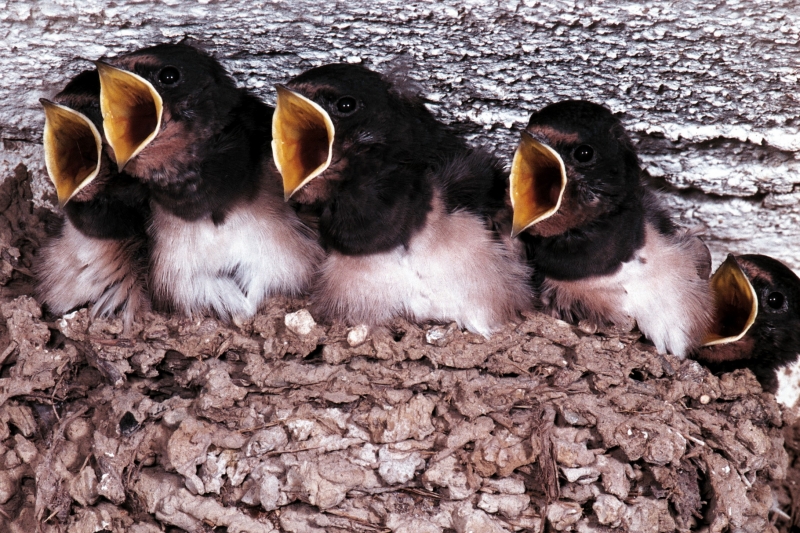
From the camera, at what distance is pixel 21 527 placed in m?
2.22

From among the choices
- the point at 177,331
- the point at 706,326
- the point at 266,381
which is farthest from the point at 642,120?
the point at 177,331

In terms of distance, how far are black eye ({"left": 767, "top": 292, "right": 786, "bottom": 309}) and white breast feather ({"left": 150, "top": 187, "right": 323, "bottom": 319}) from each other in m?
1.35

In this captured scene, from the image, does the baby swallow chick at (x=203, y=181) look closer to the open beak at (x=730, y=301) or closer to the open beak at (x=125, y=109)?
the open beak at (x=125, y=109)

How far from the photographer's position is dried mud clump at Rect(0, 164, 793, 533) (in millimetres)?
2182

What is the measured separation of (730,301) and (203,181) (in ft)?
5.09

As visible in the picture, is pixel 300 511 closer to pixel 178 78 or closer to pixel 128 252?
pixel 128 252

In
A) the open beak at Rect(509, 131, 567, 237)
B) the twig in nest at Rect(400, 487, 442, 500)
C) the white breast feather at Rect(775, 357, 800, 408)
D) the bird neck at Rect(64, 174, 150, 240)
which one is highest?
the open beak at Rect(509, 131, 567, 237)

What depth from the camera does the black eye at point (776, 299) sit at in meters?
2.60

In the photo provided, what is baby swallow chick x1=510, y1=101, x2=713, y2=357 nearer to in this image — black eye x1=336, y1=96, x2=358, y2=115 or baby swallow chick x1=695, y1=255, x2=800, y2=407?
baby swallow chick x1=695, y1=255, x2=800, y2=407

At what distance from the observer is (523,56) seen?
7.16ft

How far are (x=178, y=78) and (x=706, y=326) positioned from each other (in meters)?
1.58

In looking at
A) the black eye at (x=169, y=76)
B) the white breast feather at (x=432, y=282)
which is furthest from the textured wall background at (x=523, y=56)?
the white breast feather at (x=432, y=282)

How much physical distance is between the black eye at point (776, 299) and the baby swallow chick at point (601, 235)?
200 mm

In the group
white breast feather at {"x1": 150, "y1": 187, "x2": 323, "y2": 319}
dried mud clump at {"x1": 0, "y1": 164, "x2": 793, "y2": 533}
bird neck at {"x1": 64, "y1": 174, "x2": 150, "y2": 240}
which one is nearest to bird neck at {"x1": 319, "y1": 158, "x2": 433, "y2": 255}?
white breast feather at {"x1": 150, "y1": 187, "x2": 323, "y2": 319}
